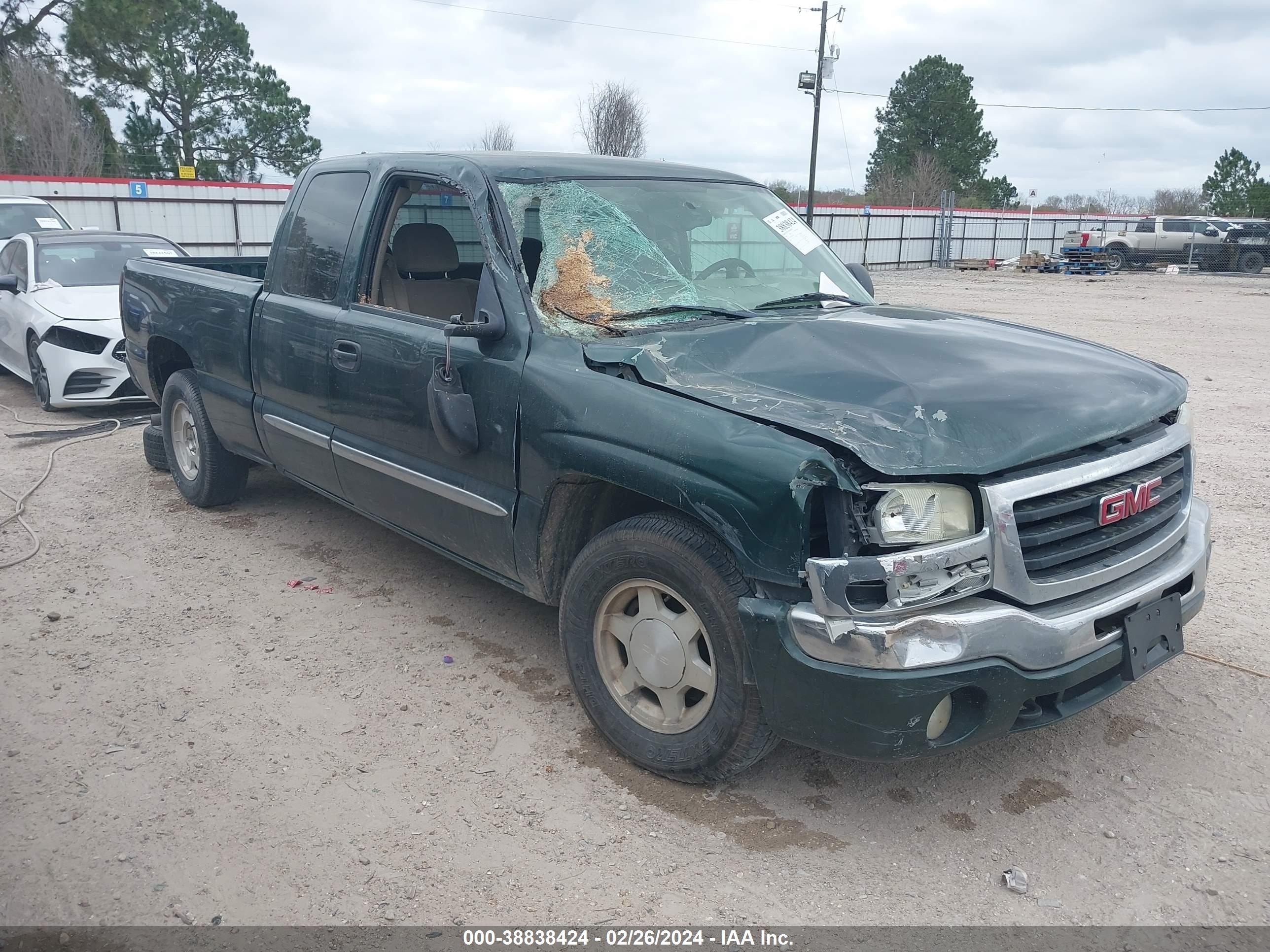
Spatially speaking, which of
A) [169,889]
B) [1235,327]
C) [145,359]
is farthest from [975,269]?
[169,889]

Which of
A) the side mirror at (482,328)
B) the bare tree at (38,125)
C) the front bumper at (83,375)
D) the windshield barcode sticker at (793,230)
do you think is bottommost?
the front bumper at (83,375)

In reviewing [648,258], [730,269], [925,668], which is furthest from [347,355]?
[925,668]

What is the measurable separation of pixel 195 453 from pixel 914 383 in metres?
4.76

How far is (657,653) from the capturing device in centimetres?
321

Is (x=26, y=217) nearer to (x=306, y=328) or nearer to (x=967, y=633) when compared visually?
(x=306, y=328)

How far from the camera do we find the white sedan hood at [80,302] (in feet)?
29.1

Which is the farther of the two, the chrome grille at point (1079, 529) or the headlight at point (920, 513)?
the chrome grille at point (1079, 529)

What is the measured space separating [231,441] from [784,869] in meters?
4.07

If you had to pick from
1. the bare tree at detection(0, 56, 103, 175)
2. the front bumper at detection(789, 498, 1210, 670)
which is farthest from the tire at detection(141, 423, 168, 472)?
the bare tree at detection(0, 56, 103, 175)

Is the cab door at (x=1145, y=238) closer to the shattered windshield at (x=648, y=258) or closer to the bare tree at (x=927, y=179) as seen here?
the bare tree at (x=927, y=179)

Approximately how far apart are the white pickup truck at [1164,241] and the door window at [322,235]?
34.8 meters

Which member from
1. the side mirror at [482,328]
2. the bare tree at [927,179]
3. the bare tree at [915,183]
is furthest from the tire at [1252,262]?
the side mirror at [482,328]

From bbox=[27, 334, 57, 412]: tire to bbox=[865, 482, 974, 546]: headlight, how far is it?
27.2ft

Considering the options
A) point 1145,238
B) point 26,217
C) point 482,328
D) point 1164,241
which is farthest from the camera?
point 1145,238
